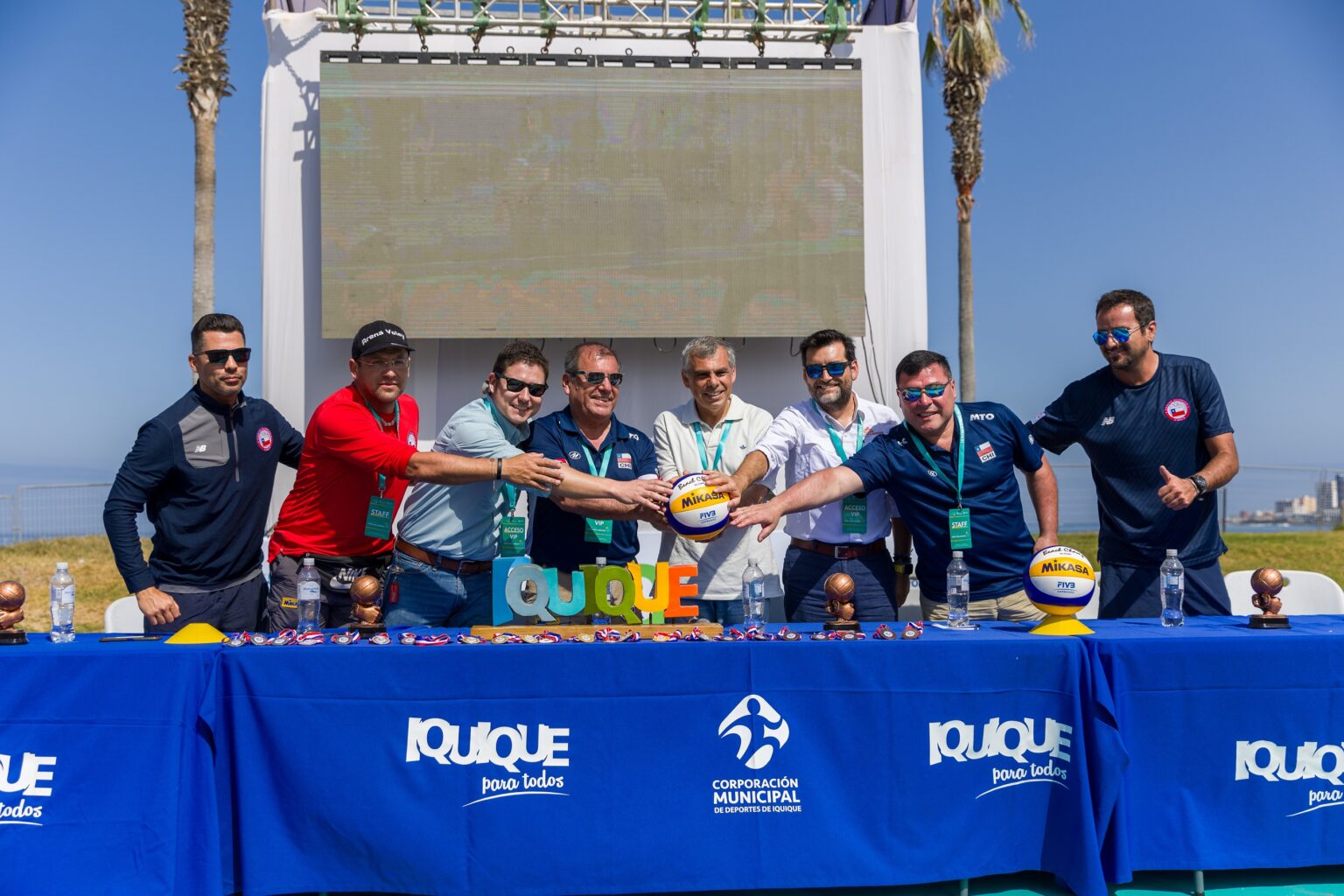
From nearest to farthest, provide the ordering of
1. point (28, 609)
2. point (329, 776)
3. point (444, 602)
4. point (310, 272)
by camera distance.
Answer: point (329, 776)
point (444, 602)
point (310, 272)
point (28, 609)

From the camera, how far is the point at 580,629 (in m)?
3.41

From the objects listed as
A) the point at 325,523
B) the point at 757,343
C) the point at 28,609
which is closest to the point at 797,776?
the point at 325,523

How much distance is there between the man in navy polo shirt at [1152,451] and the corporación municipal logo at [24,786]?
4.16 m

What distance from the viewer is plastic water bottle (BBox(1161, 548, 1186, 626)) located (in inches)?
146

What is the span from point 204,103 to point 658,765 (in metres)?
11.8

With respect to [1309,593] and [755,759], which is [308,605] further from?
[1309,593]

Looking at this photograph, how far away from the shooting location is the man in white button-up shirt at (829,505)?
13.8 ft

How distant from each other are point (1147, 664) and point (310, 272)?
7.65 m

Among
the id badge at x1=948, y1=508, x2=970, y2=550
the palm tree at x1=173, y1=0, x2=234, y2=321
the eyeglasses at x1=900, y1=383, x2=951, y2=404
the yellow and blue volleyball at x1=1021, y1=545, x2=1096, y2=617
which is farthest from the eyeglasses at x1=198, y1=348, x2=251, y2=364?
the palm tree at x1=173, y1=0, x2=234, y2=321

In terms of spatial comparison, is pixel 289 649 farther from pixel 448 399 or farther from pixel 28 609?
pixel 28 609

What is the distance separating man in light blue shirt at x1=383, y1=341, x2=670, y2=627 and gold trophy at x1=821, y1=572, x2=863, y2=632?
75 centimetres

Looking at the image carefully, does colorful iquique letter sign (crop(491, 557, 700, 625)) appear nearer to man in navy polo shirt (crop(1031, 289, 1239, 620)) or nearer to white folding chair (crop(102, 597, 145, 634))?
man in navy polo shirt (crop(1031, 289, 1239, 620))

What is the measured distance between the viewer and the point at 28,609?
12.3 metres

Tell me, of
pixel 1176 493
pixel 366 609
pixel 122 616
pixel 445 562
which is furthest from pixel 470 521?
pixel 1176 493
